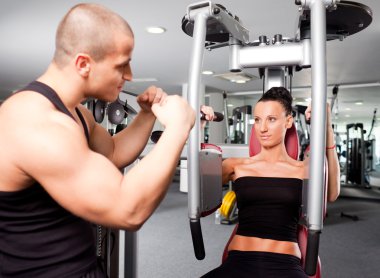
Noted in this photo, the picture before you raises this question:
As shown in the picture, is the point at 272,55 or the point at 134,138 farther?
the point at 272,55

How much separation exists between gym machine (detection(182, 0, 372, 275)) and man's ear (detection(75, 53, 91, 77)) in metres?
0.46

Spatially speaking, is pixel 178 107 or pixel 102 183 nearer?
pixel 102 183

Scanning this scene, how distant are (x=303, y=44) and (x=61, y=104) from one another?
99 cm

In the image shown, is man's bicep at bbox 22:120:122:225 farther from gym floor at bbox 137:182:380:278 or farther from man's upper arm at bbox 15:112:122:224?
gym floor at bbox 137:182:380:278

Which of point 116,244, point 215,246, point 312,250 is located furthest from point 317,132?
point 215,246

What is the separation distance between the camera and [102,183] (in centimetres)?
72

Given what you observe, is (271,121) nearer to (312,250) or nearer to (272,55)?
(272,55)

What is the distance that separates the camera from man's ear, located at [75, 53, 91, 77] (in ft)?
2.69

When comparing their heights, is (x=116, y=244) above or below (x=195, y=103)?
below

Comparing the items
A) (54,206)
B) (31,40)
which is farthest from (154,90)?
(31,40)

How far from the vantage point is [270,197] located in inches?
61.2

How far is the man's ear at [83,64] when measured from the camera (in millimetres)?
821

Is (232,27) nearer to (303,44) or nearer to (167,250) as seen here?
(303,44)

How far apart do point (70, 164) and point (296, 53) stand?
3.43 ft
